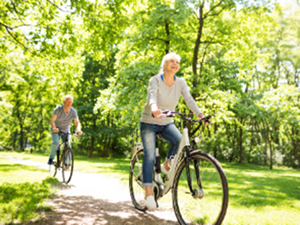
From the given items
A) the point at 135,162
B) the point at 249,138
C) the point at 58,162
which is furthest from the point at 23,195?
the point at 249,138

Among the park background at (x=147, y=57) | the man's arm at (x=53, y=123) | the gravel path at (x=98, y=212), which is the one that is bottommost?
the gravel path at (x=98, y=212)

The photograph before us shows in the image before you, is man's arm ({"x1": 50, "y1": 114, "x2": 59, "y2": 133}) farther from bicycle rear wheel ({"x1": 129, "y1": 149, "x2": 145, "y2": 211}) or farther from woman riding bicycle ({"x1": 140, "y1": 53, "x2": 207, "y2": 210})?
woman riding bicycle ({"x1": 140, "y1": 53, "x2": 207, "y2": 210})

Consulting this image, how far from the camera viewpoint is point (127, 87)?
49.1 ft

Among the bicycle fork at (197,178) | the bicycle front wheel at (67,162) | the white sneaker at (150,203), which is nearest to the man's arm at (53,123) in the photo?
the bicycle front wheel at (67,162)

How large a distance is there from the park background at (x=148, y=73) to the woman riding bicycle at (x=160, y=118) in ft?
4.15

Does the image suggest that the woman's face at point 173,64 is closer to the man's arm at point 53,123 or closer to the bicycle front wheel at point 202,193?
the bicycle front wheel at point 202,193

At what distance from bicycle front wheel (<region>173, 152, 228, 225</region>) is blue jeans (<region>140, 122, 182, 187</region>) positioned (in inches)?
18.9

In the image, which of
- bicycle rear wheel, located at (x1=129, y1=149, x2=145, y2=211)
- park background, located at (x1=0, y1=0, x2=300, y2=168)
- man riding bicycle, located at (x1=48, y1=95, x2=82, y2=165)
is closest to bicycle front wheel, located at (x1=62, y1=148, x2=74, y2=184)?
man riding bicycle, located at (x1=48, y1=95, x2=82, y2=165)

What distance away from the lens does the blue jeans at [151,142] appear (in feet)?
12.8

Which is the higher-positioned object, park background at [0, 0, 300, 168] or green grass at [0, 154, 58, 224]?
park background at [0, 0, 300, 168]

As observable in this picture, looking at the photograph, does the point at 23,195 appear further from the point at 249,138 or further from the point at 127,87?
the point at 249,138

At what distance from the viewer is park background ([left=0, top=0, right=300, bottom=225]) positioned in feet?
23.3

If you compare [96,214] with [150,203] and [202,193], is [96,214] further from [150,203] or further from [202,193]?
[202,193]

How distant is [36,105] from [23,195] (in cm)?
3300
